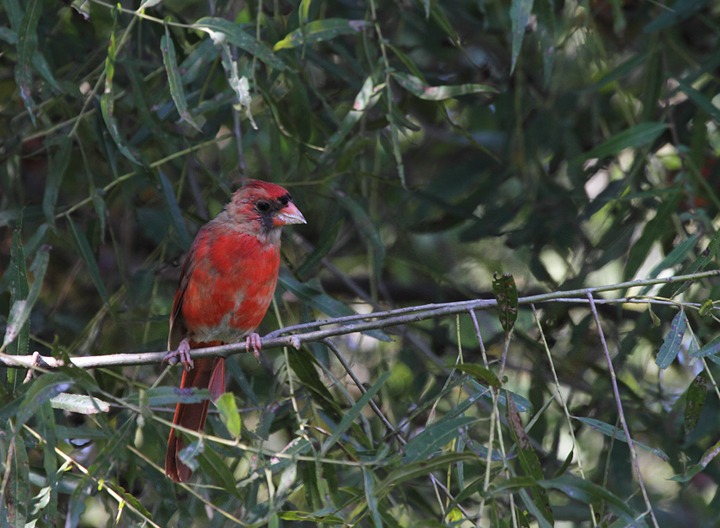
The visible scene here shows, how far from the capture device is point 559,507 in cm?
374

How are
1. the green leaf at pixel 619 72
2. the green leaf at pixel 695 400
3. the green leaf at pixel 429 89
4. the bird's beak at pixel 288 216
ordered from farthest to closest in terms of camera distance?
the green leaf at pixel 619 72 < the bird's beak at pixel 288 216 < the green leaf at pixel 429 89 < the green leaf at pixel 695 400

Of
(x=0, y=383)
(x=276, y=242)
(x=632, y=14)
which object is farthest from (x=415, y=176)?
(x=0, y=383)

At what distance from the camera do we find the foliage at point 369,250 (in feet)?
6.50

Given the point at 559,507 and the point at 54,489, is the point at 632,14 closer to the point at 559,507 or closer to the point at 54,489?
the point at 559,507

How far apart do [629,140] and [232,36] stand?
183cm

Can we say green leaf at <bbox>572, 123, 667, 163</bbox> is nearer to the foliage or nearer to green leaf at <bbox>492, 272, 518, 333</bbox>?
the foliage

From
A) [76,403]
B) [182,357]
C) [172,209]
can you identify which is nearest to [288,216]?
[172,209]

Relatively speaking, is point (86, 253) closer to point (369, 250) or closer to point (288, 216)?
point (288, 216)

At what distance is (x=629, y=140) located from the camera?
3291 millimetres

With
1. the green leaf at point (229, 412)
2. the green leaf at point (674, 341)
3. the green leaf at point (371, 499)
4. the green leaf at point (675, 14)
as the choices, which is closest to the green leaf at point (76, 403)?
the green leaf at point (229, 412)

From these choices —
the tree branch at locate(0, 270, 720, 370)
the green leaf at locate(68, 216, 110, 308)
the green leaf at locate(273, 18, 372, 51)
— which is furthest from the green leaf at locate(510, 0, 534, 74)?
the green leaf at locate(68, 216, 110, 308)

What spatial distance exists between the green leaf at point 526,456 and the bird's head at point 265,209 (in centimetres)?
163

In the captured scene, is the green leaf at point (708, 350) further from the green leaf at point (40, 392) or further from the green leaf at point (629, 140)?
the green leaf at point (40, 392)

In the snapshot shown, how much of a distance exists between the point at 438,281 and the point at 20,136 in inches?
89.7
